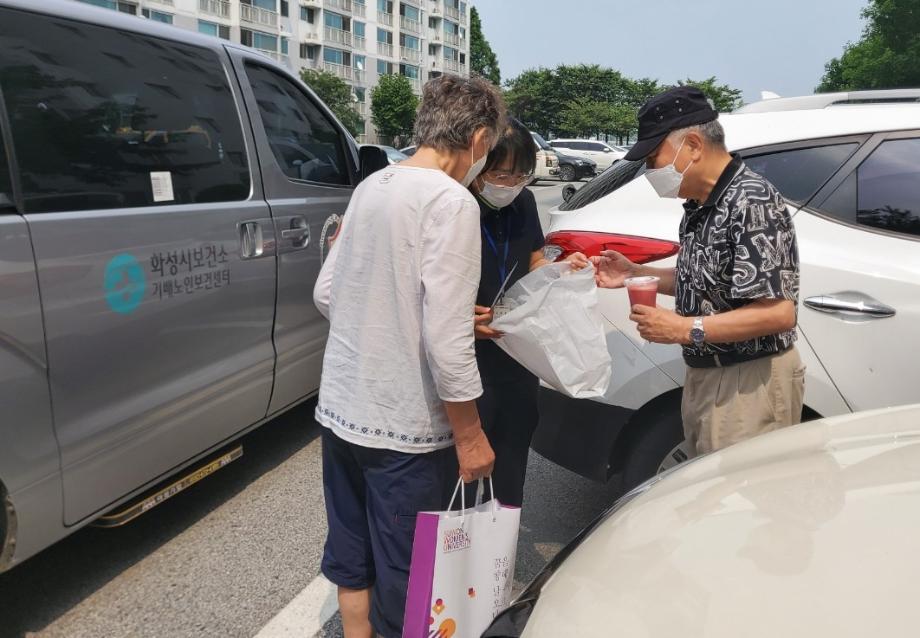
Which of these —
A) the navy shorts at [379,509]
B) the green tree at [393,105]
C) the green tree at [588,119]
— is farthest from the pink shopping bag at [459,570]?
the green tree at [588,119]

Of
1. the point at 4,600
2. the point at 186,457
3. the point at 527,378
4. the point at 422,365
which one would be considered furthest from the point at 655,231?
the point at 4,600

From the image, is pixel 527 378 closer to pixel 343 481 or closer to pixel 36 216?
pixel 343 481

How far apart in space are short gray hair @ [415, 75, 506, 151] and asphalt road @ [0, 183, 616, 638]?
5.59 feet

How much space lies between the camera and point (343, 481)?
1.98m

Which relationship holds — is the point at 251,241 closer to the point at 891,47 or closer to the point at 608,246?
the point at 608,246

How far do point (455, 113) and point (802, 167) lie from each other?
1.44 m

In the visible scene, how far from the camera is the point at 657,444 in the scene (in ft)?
8.59

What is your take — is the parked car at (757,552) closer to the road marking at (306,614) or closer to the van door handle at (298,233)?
the road marking at (306,614)

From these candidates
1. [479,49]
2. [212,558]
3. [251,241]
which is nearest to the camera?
[212,558]

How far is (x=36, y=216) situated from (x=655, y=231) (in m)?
2.02

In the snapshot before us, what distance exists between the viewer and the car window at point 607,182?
2.77 m

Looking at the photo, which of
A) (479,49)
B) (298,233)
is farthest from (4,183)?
(479,49)

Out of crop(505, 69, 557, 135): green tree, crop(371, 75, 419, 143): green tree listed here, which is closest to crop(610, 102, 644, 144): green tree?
crop(505, 69, 557, 135): green tree

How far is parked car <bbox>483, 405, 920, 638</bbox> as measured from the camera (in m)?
1.15
